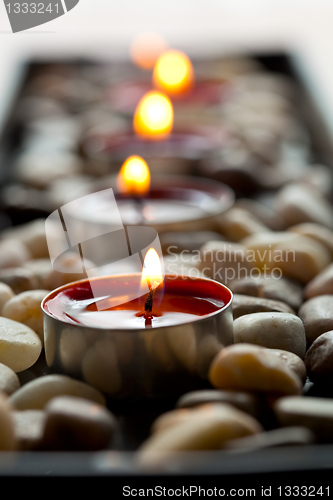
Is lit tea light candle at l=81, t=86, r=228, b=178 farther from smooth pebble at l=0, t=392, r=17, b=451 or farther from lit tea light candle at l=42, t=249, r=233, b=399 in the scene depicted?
smooth pebble at l=0, t=392, r=17, b=451

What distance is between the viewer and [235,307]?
1.88ft

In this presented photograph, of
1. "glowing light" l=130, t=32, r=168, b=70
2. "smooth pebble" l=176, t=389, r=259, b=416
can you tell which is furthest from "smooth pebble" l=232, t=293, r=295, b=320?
"glowing light" l=130, t=32, r=168, b=70

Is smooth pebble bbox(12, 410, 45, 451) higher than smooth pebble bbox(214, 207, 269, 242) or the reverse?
higher

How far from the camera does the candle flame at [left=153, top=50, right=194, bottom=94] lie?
1.52 metres

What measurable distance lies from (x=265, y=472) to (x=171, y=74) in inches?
51.4

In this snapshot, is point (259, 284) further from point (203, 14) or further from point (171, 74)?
point (203, 14)

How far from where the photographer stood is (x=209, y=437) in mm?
380

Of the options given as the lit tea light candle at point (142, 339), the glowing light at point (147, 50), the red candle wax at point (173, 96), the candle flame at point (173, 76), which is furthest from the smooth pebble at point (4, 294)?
the glowing light at point (147, 50)

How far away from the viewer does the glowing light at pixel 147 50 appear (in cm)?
190

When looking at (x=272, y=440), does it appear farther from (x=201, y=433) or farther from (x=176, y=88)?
(x=176, y=88)

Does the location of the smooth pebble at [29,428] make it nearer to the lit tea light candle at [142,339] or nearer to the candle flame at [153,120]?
the lit tea light candle at [142,339]

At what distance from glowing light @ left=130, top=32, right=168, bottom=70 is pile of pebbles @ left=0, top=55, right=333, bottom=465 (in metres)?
0.64

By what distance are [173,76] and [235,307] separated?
3.52 feet

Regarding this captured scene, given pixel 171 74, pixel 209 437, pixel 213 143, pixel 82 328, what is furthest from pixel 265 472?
pixel 171 74
